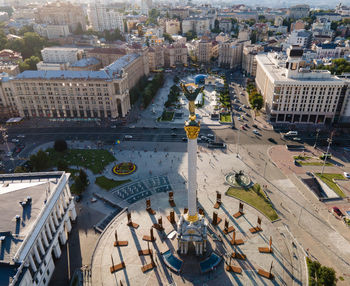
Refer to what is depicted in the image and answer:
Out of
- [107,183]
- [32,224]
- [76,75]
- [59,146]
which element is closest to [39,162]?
[59,146]

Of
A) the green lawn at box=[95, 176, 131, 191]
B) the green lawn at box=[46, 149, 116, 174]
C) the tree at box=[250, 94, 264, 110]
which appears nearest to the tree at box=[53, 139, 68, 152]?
the green lawn at box=[46, 149, 116, 174]

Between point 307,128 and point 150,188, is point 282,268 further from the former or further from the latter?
point 307,128

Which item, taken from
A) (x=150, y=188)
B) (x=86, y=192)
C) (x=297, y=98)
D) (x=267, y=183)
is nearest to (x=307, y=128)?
(x=297, y=98)

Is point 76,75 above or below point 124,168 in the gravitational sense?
above

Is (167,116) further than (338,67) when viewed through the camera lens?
No

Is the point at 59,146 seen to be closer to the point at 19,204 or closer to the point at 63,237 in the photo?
the point at 63,237

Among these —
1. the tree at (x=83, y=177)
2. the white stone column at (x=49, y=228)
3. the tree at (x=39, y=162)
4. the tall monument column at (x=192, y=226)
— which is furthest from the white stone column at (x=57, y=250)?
the tree at (x=39, y=162)
